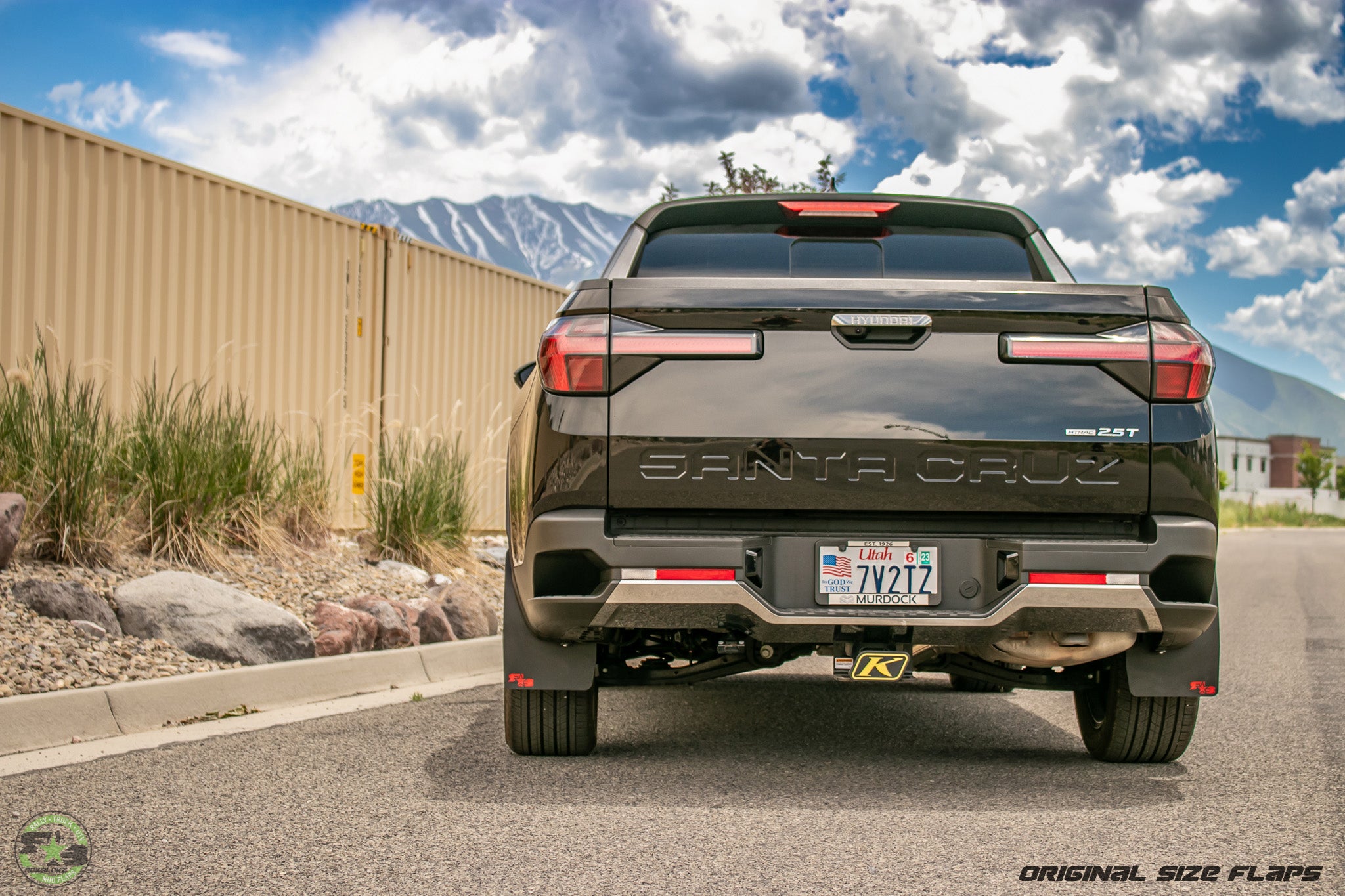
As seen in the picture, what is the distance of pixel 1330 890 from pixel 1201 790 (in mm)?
1093

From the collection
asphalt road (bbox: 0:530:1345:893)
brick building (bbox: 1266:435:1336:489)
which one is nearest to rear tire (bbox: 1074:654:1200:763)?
asphalt road (bbox: 0:530:1345:893)

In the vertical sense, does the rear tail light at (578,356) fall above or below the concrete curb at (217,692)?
above

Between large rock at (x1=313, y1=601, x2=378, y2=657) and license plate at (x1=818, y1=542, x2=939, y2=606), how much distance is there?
3642 mm

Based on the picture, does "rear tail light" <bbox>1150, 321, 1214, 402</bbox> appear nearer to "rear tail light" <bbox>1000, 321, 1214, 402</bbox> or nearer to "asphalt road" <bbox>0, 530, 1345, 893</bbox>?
"rear tail light" <bbox>1000, 321, 1214, 402</bbox>

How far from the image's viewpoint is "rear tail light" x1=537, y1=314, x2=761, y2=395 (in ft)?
12.2

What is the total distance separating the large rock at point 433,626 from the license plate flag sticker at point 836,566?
4.10 m

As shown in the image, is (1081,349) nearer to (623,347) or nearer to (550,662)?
(623,347)

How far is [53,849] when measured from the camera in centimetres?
339

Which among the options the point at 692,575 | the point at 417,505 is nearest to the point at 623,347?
the point at 692,575

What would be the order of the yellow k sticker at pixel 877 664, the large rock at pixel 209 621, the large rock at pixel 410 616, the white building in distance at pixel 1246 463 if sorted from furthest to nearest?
the white building in distance at pixel 1246 463 < the large rock at pixel 410 616 < the large rock at pixel 209 621 < the yellow k sticker at pixel 877 664

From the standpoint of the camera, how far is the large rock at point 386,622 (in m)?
6.91

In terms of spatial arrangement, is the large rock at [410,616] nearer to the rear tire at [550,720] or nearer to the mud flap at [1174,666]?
the rear tire at [550,720]

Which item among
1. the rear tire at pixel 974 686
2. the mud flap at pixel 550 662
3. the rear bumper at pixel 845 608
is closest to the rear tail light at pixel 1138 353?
the rear bumper at pixel 845 608

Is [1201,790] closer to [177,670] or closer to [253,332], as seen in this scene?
[177,670]
